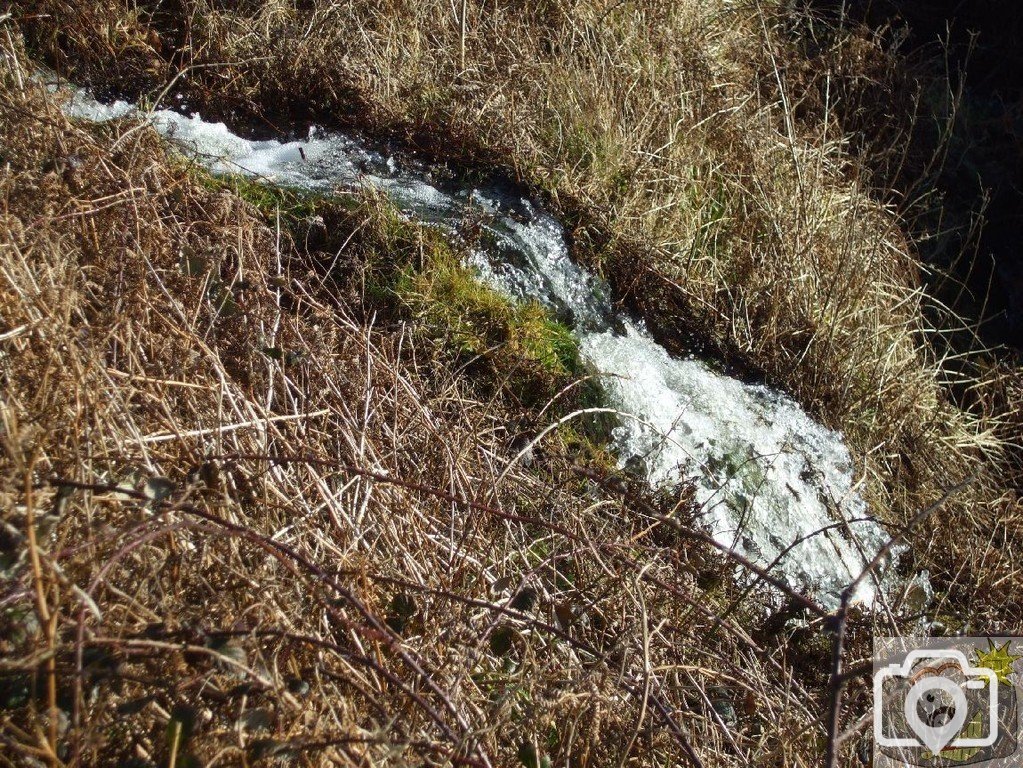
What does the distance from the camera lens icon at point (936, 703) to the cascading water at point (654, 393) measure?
0.74m

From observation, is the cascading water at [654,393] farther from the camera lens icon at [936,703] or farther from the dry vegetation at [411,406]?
the camera lens icon at [936,703]

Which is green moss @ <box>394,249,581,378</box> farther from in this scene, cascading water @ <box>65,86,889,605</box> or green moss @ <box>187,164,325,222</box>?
green moss @ <box>187,164,325,222</box>

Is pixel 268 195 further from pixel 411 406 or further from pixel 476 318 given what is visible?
pixel 411 406

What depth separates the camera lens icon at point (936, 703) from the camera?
2.64 m

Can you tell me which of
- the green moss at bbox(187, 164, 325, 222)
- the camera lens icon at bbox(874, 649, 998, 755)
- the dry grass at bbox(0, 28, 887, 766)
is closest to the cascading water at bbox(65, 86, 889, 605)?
the green moss at bbox(187, 164, 325, 222)

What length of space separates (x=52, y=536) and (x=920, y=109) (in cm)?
679

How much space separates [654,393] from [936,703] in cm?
173

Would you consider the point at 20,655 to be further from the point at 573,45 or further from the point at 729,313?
the point at 573,45

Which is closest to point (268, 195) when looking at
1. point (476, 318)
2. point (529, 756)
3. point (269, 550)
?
point (476, 318)

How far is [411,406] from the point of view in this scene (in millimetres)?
2971

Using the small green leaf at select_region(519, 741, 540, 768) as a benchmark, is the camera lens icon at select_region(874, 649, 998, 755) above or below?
below

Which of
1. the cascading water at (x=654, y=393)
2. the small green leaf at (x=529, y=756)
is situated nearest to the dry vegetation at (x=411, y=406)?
the small green leaf at (x=529, y=756)

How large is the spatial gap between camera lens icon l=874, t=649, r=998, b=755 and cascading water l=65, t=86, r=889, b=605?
0.74 meters

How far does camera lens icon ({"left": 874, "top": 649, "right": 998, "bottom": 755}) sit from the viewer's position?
2.64 metres
